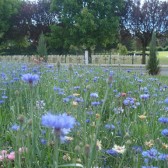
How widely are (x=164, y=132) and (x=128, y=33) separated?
3268 cm

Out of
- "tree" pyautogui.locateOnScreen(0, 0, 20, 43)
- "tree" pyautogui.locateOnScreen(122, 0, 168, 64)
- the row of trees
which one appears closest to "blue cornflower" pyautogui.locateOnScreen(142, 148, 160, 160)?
the row of trees

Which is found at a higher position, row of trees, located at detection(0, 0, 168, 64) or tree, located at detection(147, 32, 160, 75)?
row of trees, located at detection(0, 0, 168, 64)

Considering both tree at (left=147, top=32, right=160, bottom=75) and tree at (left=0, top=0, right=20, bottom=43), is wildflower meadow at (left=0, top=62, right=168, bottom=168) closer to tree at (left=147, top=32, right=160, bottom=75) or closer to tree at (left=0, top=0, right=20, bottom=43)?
tree at (left=147, top=32, right=160, bottom=75)

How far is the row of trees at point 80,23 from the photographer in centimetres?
2916

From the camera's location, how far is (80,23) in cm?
2850

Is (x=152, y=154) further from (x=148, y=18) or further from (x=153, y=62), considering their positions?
(x=148, y=18)

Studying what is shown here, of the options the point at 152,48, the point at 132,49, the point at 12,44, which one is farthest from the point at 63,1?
the point at 132,49

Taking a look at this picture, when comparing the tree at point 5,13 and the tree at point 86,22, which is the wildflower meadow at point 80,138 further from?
the tree at point 5,13

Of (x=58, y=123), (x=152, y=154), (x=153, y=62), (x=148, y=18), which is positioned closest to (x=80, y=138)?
(x=152, y=154)

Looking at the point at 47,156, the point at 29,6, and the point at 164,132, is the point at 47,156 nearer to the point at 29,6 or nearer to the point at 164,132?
the point at 164,132

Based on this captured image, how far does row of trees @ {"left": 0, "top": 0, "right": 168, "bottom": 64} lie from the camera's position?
95.7 feet

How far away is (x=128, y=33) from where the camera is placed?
34.0m

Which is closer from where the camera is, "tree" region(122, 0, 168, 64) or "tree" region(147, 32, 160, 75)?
"tree" region(147, 32, 160, 75)

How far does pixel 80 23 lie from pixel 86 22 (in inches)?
25.4
